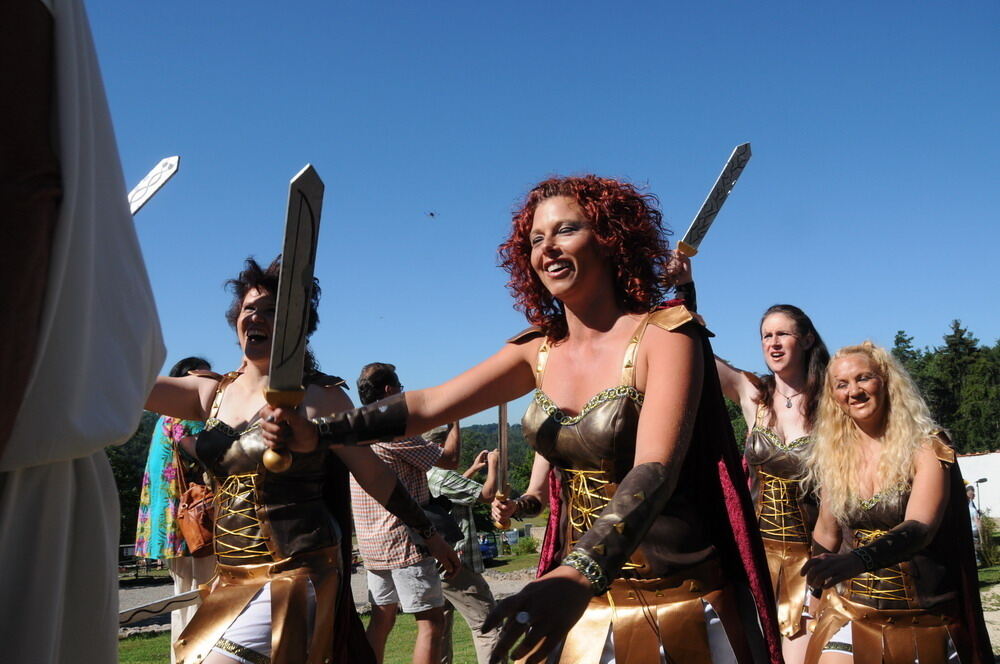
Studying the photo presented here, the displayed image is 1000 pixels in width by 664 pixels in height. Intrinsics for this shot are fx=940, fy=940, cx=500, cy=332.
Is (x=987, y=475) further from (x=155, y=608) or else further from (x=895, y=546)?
(x=155, y=608)

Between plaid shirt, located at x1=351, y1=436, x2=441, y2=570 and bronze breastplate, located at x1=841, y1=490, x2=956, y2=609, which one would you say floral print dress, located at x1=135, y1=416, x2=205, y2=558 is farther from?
bronze breastplate, located at x1=841, y1=490, x2=956, y2=609

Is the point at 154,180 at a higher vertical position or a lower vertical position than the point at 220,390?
higher

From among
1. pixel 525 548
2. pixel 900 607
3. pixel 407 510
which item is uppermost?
pixel 407 510

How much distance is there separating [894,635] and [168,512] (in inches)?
194

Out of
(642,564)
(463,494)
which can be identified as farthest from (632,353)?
(463,494)

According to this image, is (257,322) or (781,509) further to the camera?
(781,509)

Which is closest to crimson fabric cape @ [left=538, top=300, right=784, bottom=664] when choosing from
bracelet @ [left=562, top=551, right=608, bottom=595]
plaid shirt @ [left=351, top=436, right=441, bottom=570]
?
bracelet @ [left=562, top=551, right=608, bottom=595]

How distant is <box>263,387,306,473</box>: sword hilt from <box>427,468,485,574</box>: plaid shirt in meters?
4.51

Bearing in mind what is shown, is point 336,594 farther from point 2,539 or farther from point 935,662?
point 2,539

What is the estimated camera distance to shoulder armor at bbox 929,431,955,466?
14.4 ft

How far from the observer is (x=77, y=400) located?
127 centimetres

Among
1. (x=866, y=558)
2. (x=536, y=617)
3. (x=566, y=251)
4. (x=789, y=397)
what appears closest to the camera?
(x=536, y=617)

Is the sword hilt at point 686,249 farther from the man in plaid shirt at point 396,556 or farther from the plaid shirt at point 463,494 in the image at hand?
the plaid shirt at point 463,494

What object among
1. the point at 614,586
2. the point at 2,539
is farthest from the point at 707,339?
the point at 2,539
